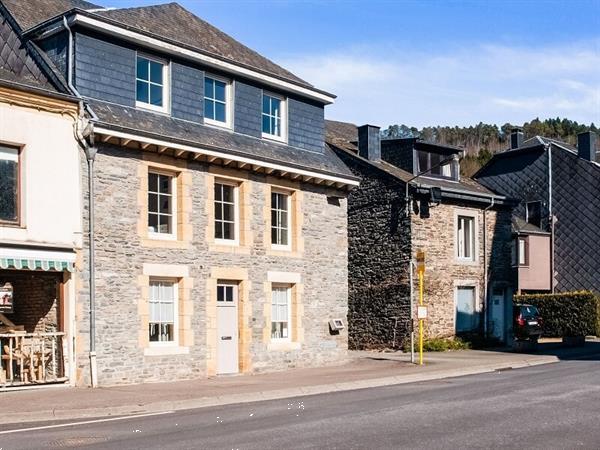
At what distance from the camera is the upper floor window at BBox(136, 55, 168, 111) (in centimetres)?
1995

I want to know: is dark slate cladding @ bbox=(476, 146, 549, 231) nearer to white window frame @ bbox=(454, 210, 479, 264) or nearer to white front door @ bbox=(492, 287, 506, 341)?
white front door @ bbox=(492, 287, 506, 341)

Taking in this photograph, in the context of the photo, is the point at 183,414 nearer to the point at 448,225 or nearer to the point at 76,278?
the point at 76,278

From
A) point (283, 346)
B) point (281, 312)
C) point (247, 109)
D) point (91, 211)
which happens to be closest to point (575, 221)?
point (281, 312)

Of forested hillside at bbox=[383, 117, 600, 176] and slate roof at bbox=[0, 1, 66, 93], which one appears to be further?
forested hillside at bbox=[383, 117, 600, 176]

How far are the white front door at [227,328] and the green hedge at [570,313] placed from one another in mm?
18768

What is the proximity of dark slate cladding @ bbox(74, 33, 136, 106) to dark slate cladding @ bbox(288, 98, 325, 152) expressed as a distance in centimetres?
576

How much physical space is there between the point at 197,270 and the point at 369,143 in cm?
1328

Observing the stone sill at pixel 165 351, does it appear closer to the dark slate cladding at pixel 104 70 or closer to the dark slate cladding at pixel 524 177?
the dark slate cladding at pixel 104 70

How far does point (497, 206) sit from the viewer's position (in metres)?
32.8

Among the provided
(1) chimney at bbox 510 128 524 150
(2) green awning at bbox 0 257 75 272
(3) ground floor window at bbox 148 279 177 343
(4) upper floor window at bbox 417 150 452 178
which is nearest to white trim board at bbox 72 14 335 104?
(2) green awning at bbox 0 257 75 272

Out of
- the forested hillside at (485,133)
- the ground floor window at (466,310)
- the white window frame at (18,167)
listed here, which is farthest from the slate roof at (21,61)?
the forested hillside at (485,133)

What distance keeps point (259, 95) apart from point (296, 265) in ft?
15.7

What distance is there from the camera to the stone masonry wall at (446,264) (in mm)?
29750

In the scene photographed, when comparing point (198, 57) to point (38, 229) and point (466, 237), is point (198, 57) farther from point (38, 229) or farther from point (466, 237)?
point (466, 237)
